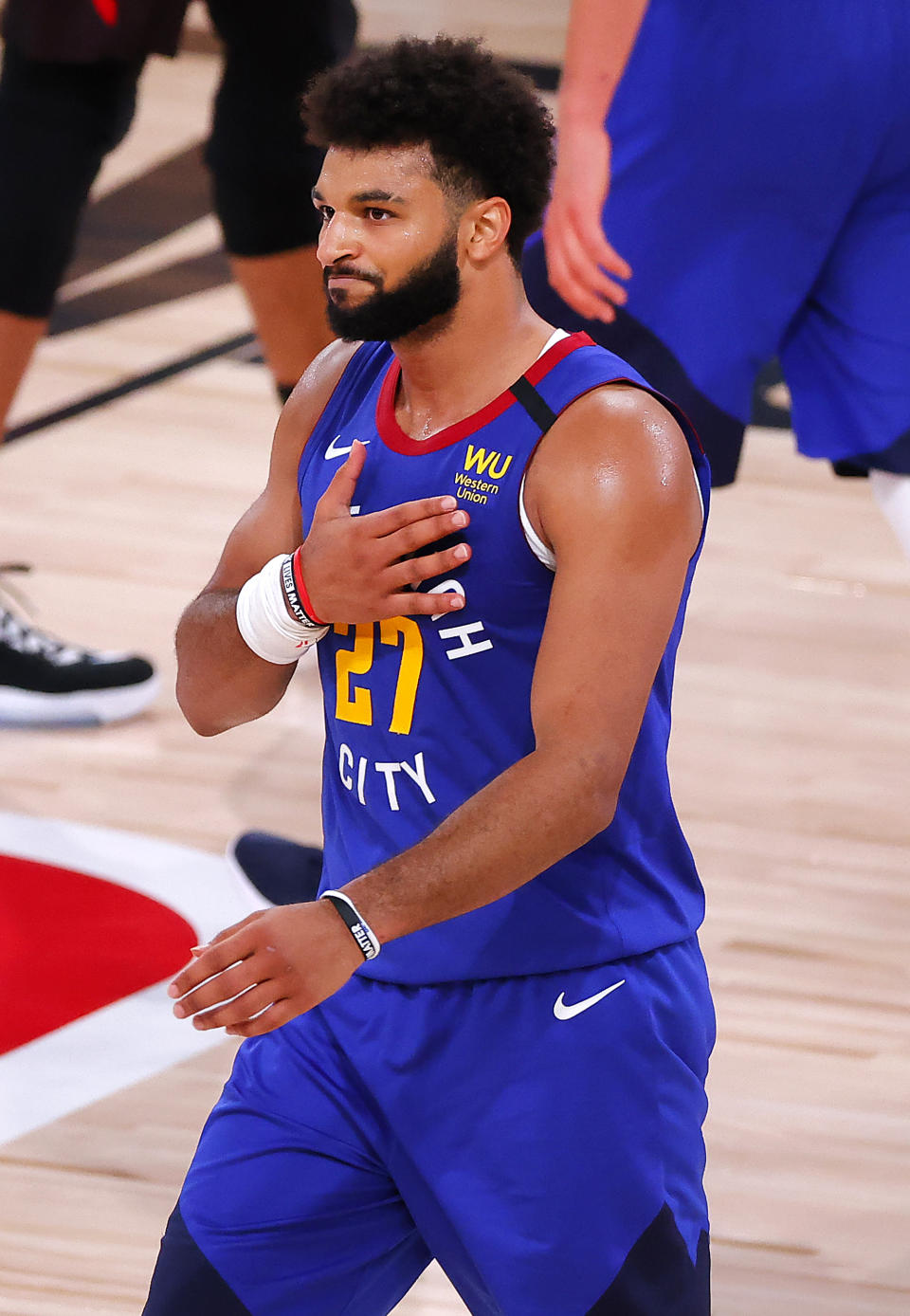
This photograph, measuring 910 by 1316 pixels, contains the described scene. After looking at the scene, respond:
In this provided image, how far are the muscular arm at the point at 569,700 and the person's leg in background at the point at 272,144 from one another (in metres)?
1.74

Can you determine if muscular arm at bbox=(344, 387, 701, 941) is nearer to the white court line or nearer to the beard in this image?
the beard

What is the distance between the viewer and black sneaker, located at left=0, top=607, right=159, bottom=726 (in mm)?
3412

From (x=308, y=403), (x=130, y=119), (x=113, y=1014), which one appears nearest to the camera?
(x=308, y=403)

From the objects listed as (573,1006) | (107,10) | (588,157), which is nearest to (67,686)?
(107,10)

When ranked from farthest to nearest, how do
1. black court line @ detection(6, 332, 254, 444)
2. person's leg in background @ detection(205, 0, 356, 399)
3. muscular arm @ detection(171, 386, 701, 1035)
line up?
black court line @ detection(6, 332, 254, 444) → person's leg in background @ detection(205, 0, 356, 399) → muscular arm @ detection(171, 386, 701, 1035)

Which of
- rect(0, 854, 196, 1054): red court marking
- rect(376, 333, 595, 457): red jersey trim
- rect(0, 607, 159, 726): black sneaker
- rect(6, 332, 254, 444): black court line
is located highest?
rect(376, 333, 595, 457): red jersey trim

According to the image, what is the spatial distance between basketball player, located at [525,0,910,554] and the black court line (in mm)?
2238

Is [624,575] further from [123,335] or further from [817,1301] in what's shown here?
[123,335]

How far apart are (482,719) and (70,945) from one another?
1.27 metres

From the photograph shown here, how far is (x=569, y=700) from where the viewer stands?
155 cm

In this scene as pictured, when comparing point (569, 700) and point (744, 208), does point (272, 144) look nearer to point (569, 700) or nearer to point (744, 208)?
point (744, 208)

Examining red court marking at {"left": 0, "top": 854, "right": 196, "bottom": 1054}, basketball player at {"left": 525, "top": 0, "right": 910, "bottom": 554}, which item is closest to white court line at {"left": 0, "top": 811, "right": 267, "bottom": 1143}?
red court marking at {"left": 0, "top": 854, "right": 196, "bottom": 1054}

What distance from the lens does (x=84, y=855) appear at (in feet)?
9.84

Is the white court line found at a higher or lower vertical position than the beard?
lower
